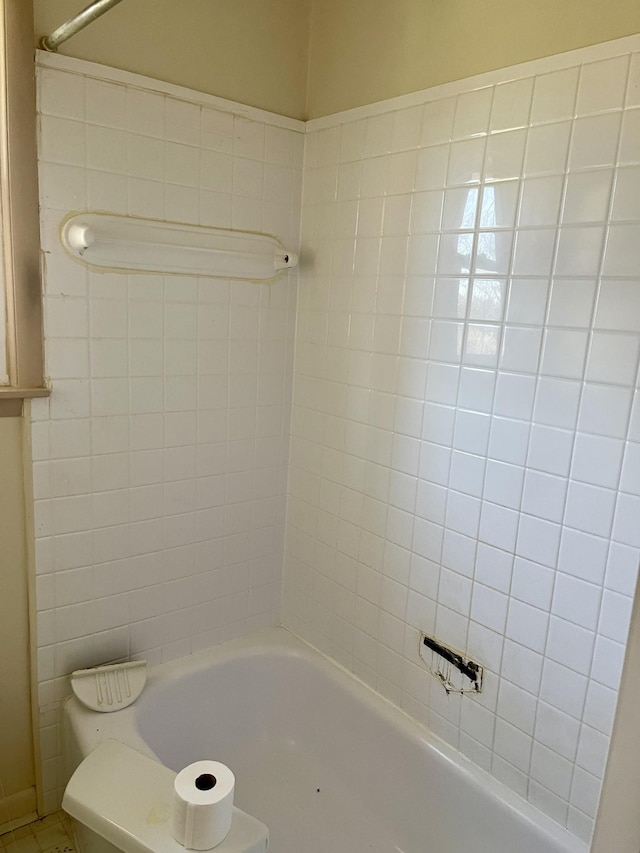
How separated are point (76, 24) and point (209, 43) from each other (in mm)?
487

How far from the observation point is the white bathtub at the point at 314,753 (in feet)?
4.86

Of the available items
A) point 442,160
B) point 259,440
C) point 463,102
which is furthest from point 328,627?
point 463,102

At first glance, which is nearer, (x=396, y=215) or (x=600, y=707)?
(x=600, y=707)

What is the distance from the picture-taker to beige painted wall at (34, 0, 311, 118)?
56.2 inches

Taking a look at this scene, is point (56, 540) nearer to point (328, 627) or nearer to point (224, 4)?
point (328, 627)

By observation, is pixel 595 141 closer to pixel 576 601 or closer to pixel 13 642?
pixel 576 601

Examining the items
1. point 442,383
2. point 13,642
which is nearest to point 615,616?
point 442,383

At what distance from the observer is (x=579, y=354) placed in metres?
1.21

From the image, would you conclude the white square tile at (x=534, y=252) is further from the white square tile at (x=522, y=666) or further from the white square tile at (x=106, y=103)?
the white square tile at (x=106, y=103)

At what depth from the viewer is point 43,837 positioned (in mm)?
1648

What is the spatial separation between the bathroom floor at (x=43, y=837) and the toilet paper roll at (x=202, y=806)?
0.69m

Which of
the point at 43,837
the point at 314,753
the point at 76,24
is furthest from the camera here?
the point at 314,753

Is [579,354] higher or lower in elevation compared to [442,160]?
lower

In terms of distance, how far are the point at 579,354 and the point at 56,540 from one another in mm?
1350
